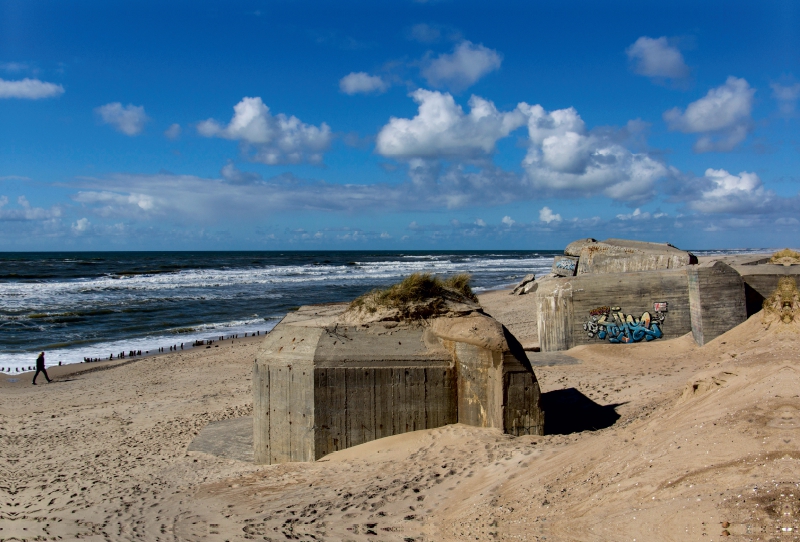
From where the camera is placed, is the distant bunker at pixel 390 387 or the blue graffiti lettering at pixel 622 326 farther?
the blue graffiti lettering at pixel 622 326

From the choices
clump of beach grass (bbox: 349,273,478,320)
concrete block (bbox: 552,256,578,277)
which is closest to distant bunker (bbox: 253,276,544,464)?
clump of beach grass (bbox: 349,273,478,320)

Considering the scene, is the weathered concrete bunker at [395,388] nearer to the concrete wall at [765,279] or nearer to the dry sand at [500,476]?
the dry sand at [500,476]

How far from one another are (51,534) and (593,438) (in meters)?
6.39

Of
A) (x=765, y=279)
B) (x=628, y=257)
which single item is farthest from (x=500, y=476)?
(x=628, y=257)

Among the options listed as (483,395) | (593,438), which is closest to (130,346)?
(483,395)

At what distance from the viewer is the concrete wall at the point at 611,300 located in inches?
524

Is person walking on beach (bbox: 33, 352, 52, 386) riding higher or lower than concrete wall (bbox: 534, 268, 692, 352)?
lower

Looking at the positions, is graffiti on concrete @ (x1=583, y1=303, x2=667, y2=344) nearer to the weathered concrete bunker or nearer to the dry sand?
the dry sand

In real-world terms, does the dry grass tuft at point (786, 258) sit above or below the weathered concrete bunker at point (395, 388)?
above

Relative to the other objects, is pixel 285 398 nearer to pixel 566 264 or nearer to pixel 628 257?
pixel 628 257

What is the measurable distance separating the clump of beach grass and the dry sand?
1.81 metres

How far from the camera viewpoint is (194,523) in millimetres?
6094

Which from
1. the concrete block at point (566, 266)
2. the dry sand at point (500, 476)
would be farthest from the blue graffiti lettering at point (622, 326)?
the concrete block at point (566, 266)

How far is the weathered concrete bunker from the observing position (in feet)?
23.8
